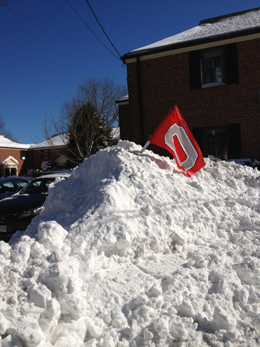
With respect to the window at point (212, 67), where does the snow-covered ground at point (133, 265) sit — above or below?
below

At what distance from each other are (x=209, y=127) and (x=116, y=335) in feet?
30.8

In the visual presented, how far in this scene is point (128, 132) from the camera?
57.7 feet

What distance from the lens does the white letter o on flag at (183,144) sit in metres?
6.41

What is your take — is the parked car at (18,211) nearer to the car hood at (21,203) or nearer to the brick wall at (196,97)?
the car hood at (21,203)

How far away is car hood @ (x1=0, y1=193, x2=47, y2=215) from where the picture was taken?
23.6 feet

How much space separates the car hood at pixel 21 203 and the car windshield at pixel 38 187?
1.39 ft

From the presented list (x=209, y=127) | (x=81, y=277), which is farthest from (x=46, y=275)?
(x=209, y=127)

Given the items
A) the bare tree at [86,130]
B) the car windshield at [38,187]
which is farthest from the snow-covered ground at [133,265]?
Answer: the bare tree at [86,130]

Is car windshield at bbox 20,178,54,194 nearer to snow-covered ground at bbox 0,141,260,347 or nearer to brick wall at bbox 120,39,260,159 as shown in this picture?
snow-covered ground at bbox 0,141,260,347

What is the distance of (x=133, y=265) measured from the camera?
13.0ft

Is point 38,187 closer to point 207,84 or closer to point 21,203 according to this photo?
point 21,203

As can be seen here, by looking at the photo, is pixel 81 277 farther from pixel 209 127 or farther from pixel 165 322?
pixel 209 127

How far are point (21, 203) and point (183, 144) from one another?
4339 millimetres

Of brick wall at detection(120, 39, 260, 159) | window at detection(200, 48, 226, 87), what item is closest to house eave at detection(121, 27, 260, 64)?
brick wall at detection(120, 39, 260, 159)
